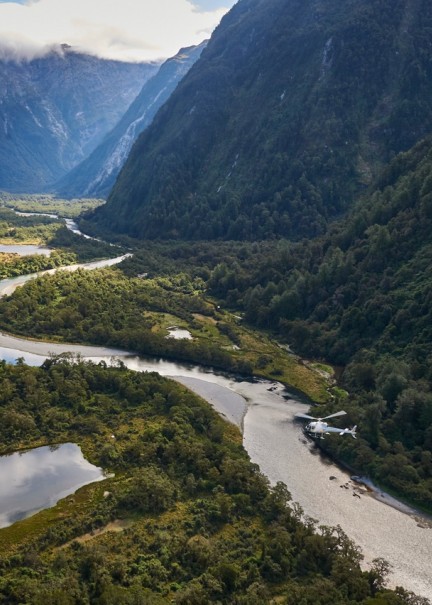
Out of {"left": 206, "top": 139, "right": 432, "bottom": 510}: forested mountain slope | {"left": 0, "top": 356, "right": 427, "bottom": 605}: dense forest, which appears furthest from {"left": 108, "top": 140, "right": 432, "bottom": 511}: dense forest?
{"left": 0, "top": 356, "right": 427, "bottom": 605}: dense forest

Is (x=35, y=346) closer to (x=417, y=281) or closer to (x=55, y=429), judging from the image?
(x=55, y=429)

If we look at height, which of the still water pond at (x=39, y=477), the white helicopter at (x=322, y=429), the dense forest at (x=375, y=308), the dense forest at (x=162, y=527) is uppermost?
the dense forest at (x=375, y=308)

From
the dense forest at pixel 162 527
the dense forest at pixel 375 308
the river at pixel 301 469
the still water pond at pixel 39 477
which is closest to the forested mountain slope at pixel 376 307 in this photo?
the dense forest at pixel 375 308

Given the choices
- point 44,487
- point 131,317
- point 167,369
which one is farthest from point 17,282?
point 44,487

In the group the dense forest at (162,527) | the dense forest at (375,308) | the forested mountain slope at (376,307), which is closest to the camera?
the dense forest at (162,527)

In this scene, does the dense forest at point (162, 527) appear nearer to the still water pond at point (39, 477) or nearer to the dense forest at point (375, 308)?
the still water pond at point (39, 477)

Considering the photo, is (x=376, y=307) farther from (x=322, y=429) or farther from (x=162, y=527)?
(x=162, y=527)
